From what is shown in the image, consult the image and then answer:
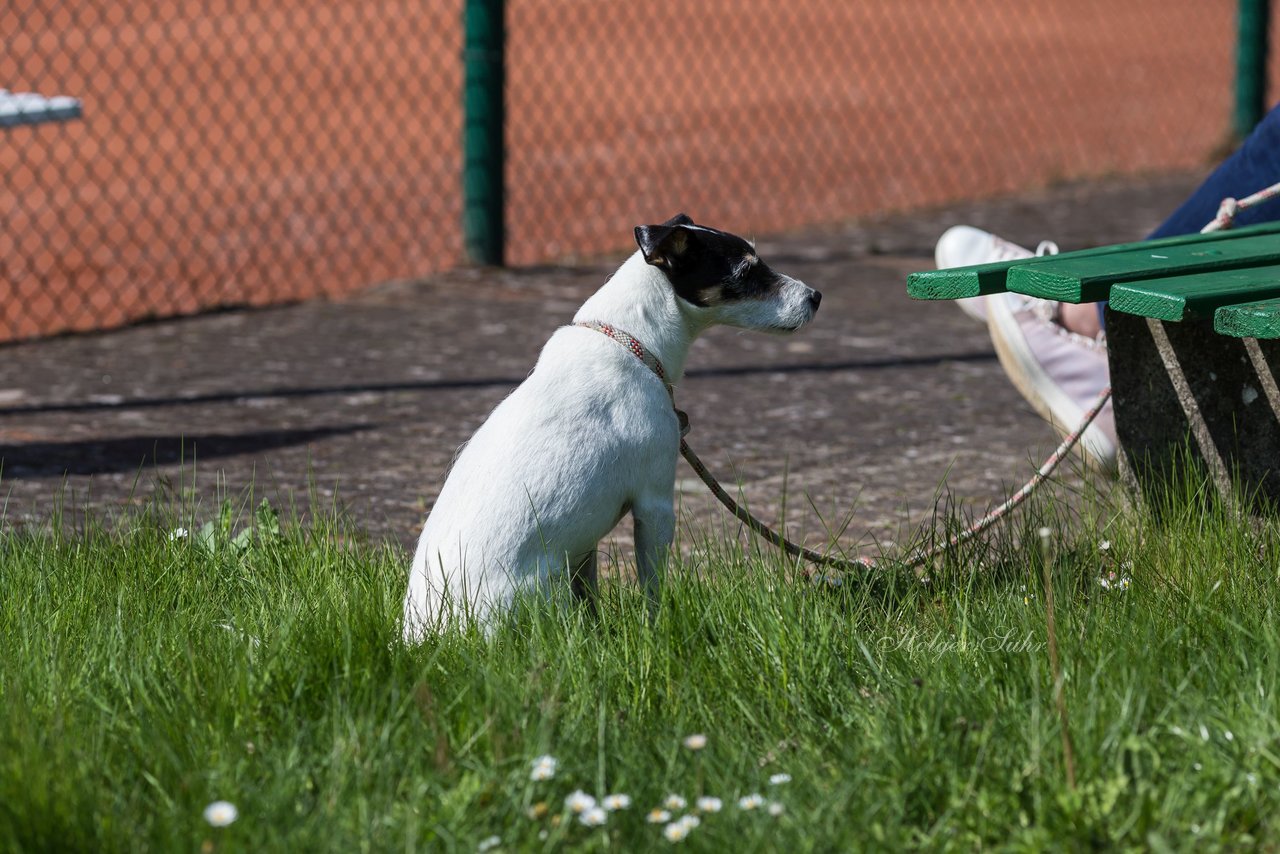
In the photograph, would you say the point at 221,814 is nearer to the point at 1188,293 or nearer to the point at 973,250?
the point at 1188,293

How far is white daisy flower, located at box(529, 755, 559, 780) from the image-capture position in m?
2.18

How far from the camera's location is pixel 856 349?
5715 mm

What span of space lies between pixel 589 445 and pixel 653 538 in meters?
0.22

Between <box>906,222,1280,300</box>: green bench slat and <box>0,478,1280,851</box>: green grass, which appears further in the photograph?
<box>906,222,1280,300</box>: green bench slat

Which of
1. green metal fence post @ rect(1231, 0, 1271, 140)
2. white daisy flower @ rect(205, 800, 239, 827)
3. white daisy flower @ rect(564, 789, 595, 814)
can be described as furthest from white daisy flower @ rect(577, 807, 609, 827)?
green metal fence post @ rect(1231, 0, 1271, 140)

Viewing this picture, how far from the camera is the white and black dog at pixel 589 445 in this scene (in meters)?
2.68

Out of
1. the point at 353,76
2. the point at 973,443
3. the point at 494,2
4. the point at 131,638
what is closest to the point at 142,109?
the point at 353,76

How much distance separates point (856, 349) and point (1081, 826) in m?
3.69

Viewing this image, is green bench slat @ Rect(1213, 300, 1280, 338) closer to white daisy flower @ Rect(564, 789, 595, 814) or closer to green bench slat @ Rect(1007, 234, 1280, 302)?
green bench slat @ Rect(1007, 234, 1280, 302)

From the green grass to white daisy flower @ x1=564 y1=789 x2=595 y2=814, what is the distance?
3cm

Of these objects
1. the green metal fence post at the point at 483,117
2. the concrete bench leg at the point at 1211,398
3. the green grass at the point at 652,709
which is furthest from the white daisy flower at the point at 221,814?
the green metal fence post at the point at 483,117

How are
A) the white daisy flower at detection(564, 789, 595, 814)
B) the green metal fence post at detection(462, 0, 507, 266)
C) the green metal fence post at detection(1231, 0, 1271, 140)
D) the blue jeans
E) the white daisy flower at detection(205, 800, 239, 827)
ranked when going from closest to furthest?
the white daisy flower at detection(205, 800, 239, 827) < the white daisy flower at detection(564, 789, 595, 814) < the blue jeans < the green metal fence post at detection(462, 0, 507, 266) < the green metal fence post at detection(1231, 0, 1271, 140)

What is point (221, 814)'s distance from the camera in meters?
2.02

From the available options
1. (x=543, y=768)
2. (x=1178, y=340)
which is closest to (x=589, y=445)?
(x=543, y=768)
